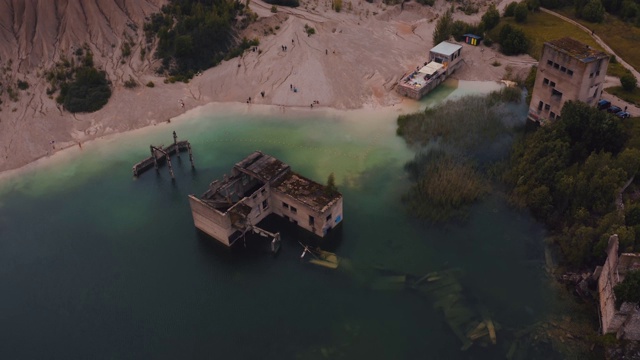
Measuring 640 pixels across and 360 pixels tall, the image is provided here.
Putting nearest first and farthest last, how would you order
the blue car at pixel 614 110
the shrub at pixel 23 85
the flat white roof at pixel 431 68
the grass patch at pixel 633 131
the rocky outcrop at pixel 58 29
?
the grass patch at pixel 633 131 < the blue car at pixel 614 110 < the shrub at pixel 23 85 < the rocky outcrop at pixel 58 29 < the flat white roof at pixel 431 68

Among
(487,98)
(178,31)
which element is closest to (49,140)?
(178,31)

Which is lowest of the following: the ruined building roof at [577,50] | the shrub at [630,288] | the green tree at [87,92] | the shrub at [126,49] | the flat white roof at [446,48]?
the shrub at [630,288]

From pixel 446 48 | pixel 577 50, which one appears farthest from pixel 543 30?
pixel 577 50

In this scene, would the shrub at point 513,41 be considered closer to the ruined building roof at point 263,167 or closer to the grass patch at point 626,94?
the grass patch at point 626,94

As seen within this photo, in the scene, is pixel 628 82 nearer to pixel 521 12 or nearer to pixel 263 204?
pixel 521 12

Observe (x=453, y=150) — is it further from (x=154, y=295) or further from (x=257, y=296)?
(x=154, y=295)

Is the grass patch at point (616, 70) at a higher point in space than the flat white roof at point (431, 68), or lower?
higher

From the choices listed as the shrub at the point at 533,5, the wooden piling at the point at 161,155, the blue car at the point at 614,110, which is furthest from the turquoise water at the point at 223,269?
the shrub at the point at 533,5
